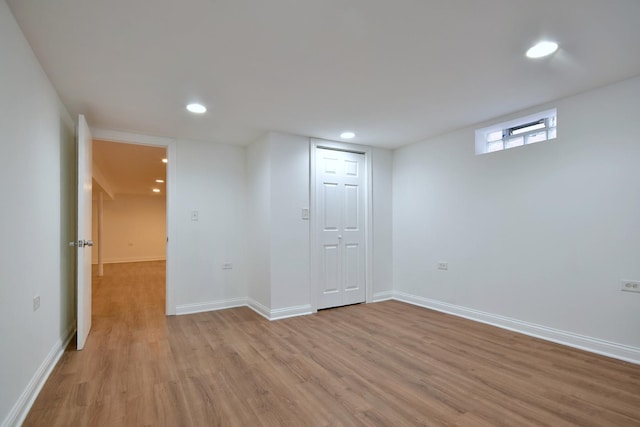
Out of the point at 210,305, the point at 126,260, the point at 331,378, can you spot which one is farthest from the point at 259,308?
the point at 126,260

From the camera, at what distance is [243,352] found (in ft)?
9.37

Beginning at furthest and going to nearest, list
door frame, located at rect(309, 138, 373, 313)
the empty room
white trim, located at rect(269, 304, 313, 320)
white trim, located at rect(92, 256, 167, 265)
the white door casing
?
1. white trim, located at rect(92, 256, 167, 265)
2. the white door casing
3. door frame, located at rect(309, 138, 373, 313)
4. white trim, located at rect(269, 304, 313, 320)
5. the empty room

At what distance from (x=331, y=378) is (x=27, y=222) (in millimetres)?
2247

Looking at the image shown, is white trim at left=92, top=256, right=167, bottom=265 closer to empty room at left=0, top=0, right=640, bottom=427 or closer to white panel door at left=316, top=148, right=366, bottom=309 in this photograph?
empty room at left=0, top=0, right=640, bottom=427

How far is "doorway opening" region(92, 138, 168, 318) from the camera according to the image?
4812 mm

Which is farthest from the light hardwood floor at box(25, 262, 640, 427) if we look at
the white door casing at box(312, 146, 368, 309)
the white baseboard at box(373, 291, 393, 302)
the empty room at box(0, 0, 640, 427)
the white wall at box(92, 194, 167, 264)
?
the white wall at box(92, 194, 167, 264)

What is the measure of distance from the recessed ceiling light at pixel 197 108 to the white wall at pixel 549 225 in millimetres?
2852

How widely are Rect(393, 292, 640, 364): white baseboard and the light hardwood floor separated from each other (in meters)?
0.10

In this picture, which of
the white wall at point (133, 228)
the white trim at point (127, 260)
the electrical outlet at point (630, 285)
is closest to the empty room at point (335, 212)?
the electrical outlet at point (630, 285)

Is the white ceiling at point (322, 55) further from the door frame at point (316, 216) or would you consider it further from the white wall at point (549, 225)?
the door frame at point (316, 216)

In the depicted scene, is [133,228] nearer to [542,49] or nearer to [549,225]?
[549,225]

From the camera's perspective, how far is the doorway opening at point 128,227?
481 cm

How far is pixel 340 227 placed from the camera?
14.5ft

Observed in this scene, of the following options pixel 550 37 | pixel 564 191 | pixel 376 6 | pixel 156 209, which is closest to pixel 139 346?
pixel 376 6
